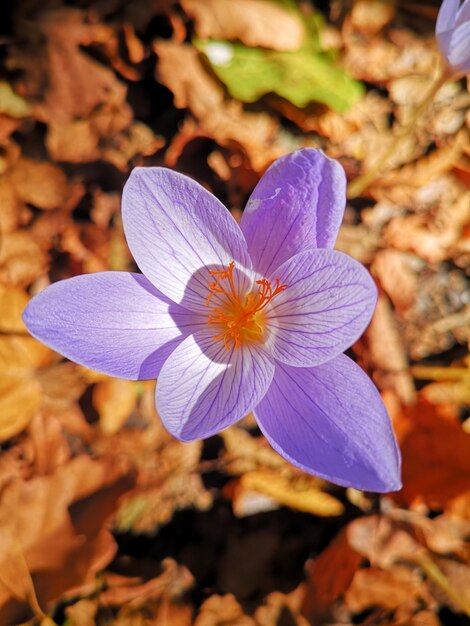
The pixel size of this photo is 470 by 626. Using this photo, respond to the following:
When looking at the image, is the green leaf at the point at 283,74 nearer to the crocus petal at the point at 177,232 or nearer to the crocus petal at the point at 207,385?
the crocus petal at the point at 177,232

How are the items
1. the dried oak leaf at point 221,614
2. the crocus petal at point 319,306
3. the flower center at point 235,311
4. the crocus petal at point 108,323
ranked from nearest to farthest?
the crocus petal at point 319,306, the crocus petal at point 108,323, the flower center at point 235,311, the dried oak leaf at point 221,614

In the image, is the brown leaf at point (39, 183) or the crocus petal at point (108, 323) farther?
the brown leaf at point (39, 183)

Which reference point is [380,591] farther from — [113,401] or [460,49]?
[460,49]

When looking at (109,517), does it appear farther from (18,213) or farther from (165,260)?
(18,213)

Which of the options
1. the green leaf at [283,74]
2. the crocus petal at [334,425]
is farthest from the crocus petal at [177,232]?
the green leaf at [283,74]

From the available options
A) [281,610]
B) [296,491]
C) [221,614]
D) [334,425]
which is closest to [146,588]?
[221,614]

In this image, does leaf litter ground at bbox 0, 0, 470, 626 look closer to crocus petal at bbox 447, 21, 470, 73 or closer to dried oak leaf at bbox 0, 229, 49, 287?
dried oak leaf at bbox 0, 229, 49, 287

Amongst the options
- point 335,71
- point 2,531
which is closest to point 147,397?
point 2,531
